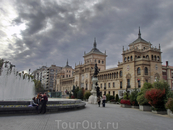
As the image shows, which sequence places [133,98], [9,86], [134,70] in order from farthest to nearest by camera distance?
[134,70], [133,98], [9,86]

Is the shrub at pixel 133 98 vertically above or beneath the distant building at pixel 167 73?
beneath

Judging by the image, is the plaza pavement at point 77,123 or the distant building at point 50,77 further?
the distant building at point 50,77

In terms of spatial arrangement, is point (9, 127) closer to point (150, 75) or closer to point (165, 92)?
point (165, 92)

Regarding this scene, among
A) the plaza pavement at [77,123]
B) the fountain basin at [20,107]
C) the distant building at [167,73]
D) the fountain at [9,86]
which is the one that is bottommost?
the plaza pavement at [77,123]

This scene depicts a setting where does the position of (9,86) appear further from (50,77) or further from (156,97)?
(50,77)

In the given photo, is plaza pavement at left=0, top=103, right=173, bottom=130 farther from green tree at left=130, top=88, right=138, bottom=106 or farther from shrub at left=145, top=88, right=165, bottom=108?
green tree at left=130, top=88, right=138, bottom=106

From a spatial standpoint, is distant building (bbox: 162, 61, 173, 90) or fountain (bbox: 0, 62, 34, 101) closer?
fountain (bbox: 0, 62, 34, 101)

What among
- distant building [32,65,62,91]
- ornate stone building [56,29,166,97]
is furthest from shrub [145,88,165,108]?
distant building [32,65,62,91]

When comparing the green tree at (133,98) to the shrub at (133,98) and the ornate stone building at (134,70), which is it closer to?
the shrub at (133,98)

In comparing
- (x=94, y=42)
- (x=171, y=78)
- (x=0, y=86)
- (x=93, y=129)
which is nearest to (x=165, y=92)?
(x=93, y=129)

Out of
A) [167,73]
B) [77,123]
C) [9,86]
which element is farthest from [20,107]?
[167,73]

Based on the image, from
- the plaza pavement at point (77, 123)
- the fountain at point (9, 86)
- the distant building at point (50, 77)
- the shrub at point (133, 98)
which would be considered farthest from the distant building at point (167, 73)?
the distant building at point (50, 77)

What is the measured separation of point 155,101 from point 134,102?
22.2 feet

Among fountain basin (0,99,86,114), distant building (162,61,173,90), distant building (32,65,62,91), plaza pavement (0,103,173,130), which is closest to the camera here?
plaza pavement (0,103,173,130)
